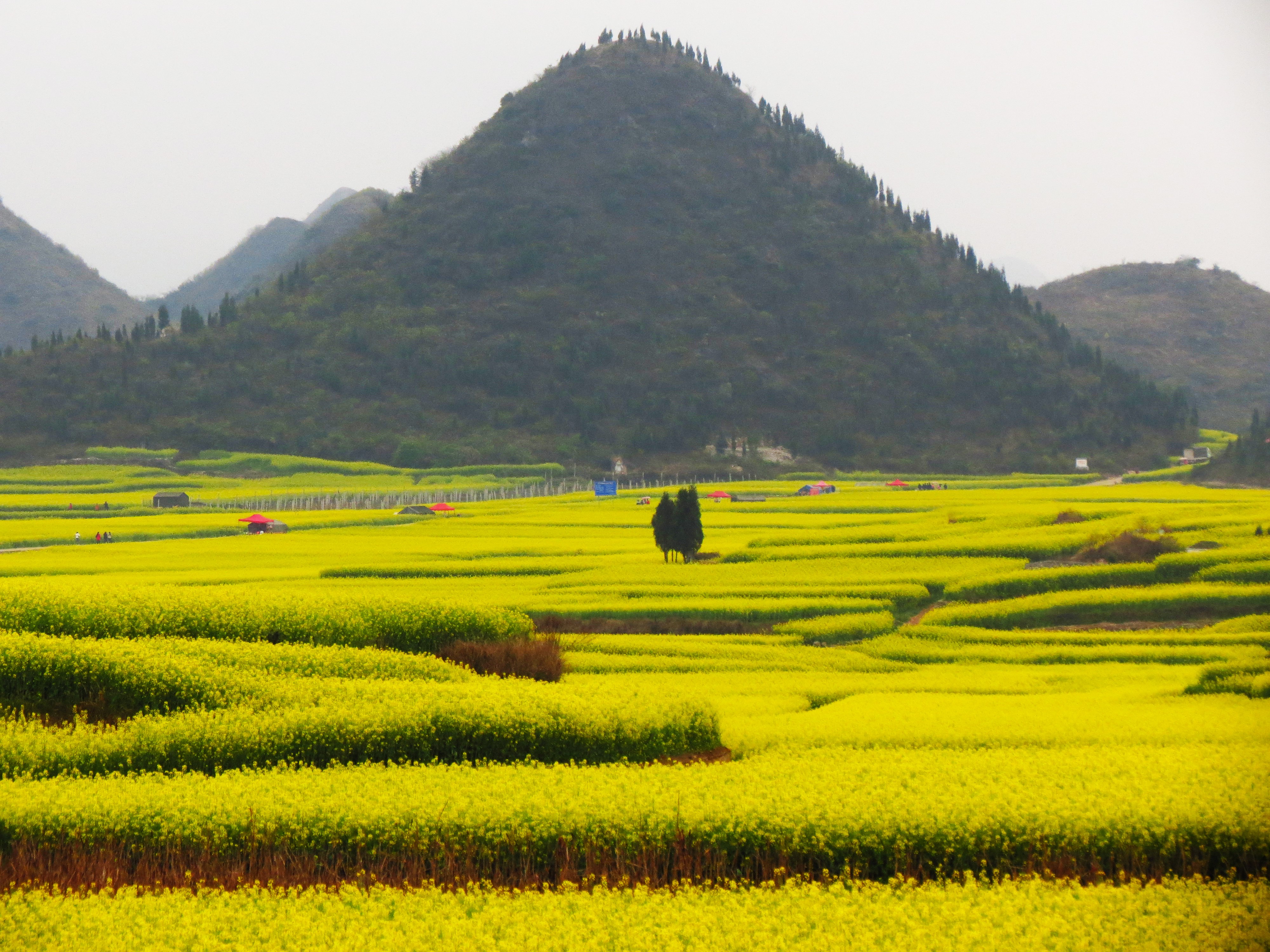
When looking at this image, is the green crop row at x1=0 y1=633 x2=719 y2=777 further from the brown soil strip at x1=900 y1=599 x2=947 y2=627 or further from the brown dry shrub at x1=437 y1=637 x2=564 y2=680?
the brown soil strip at x1=900 y1=599 x2=947 y2=627

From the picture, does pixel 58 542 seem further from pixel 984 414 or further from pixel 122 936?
pixel 984 414

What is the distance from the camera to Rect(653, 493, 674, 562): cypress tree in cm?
6047

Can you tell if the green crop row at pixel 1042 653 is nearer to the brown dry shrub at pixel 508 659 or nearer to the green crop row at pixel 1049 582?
the green crop row at pixel 1049 582

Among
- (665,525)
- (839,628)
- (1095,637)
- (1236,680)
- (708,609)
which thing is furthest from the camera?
(665,525)

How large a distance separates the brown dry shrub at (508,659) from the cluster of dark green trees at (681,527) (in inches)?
1095

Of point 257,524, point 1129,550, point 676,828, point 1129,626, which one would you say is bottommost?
point 1129,626

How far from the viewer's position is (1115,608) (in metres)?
46.1

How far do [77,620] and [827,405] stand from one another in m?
172

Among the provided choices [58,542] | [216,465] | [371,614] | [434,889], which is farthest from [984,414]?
[434,889]

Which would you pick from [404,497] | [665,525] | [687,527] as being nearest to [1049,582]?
[687,527]

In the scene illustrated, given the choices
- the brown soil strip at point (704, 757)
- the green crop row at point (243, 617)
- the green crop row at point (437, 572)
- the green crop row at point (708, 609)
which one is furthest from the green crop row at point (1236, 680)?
the green crop row at point (437, 572)

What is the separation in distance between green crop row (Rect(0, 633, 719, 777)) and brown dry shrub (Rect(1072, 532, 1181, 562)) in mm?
37244

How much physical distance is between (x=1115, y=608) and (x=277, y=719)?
36.0 meters

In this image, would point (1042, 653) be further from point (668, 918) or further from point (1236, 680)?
point (668, 918)
